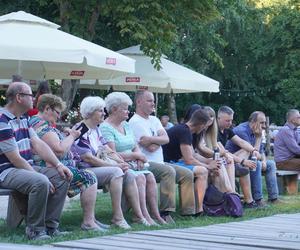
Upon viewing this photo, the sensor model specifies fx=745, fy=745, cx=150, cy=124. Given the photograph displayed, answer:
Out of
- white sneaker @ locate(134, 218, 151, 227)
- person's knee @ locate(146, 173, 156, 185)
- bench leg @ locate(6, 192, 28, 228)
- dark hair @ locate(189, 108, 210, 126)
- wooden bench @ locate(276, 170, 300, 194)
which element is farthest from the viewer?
wooden bench @ locate(276, 170, 300, 194)

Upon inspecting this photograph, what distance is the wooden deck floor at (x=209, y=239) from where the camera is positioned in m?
5.20

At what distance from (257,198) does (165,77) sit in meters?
5.07

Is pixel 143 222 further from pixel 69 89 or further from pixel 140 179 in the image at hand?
pixel 69 89

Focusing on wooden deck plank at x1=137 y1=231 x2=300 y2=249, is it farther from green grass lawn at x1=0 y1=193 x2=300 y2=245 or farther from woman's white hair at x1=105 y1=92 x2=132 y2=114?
woman's white hair at x1=105 y1=92 x2=132 y2=114

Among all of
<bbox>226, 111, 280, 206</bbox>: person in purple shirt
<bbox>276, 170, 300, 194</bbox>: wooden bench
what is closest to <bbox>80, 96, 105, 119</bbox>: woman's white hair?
<bbox>226, 111, 280, 206</bbox>: person in purple shirt

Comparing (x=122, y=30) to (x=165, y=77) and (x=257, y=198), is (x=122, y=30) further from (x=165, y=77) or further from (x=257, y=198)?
(x=257, y=198)

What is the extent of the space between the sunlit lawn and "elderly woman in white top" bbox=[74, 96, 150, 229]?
0.30 meters

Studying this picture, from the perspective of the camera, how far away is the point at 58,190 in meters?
6.95

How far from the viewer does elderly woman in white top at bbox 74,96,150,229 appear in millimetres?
7613

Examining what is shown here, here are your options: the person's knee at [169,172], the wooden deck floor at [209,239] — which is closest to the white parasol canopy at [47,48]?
the person's knee at [169,172]

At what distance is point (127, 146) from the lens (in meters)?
8.43

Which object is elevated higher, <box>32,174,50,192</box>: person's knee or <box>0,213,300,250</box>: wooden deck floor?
<box>32,174,50,192</box>: person's knee

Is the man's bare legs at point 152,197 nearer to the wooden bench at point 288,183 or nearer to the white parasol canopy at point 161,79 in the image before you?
the wooden bench at point 288,183

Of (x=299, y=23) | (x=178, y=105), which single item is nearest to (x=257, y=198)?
(x=299, y=23)
